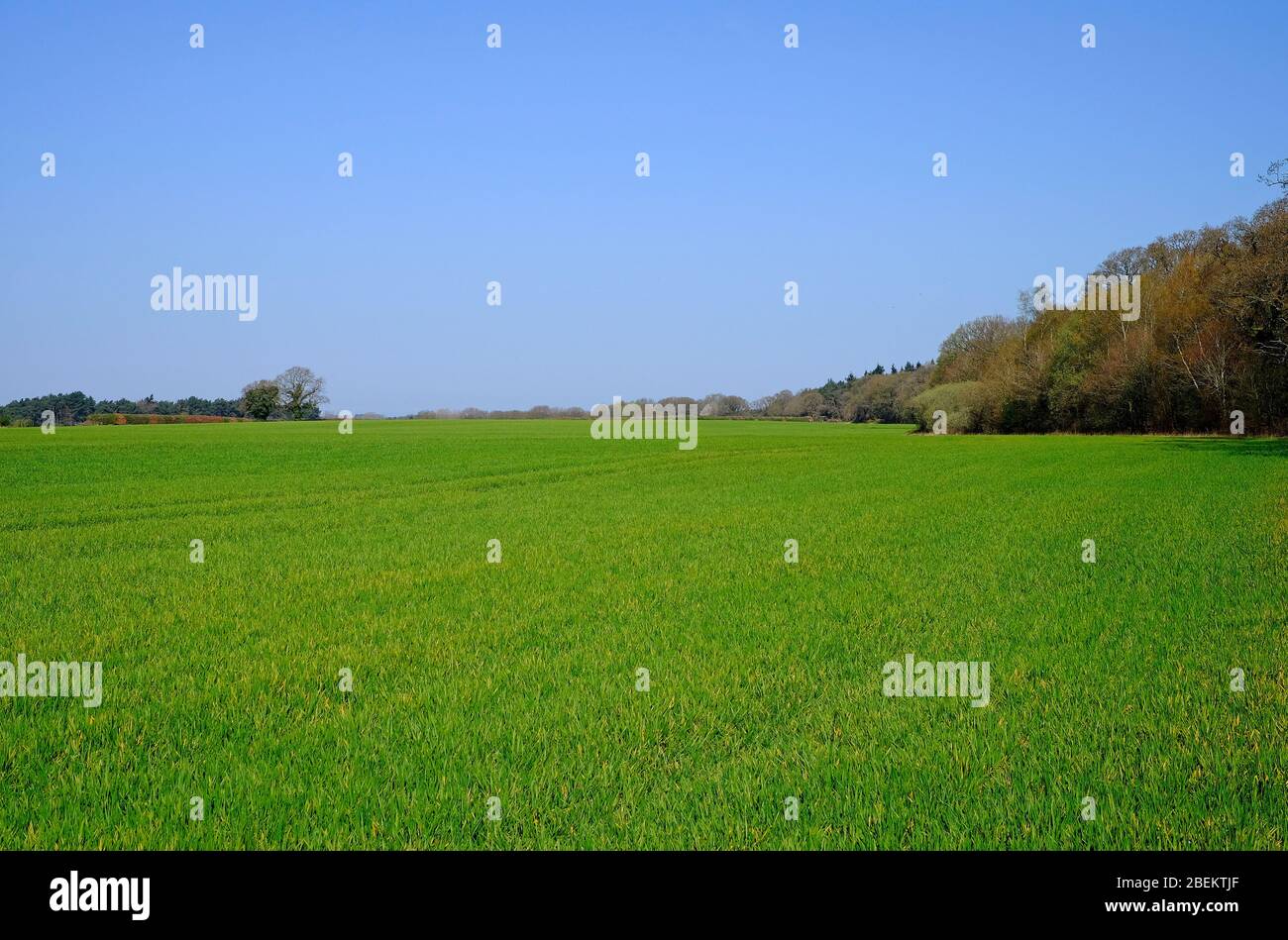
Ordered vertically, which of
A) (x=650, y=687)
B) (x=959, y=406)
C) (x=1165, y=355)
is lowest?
(x=650, y=687)

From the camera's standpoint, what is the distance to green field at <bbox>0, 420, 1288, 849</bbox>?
5008 mm

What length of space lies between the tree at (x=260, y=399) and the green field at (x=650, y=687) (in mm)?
136254

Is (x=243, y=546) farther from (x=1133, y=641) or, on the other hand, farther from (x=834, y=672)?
(x=1133, y=641)

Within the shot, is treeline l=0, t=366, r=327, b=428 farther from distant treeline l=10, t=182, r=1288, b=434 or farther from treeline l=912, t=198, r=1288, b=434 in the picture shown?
treeline l=912, t=198, r=1288, b=434

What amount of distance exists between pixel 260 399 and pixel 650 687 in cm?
15262

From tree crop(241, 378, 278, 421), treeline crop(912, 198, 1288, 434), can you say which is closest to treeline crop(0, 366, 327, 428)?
tree crop(241, 378, 278, 421)

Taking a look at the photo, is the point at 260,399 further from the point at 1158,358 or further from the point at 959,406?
the point at 1158,358

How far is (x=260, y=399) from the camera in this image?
475 feet

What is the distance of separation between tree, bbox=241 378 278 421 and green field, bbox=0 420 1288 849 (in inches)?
5364

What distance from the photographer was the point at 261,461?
131 feet

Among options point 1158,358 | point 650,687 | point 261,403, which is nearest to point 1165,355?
point 1158,358

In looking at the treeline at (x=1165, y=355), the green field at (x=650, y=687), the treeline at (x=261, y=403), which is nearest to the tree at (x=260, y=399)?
the treeline at (x=261, y=403)

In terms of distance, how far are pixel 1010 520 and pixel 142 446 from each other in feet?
162
